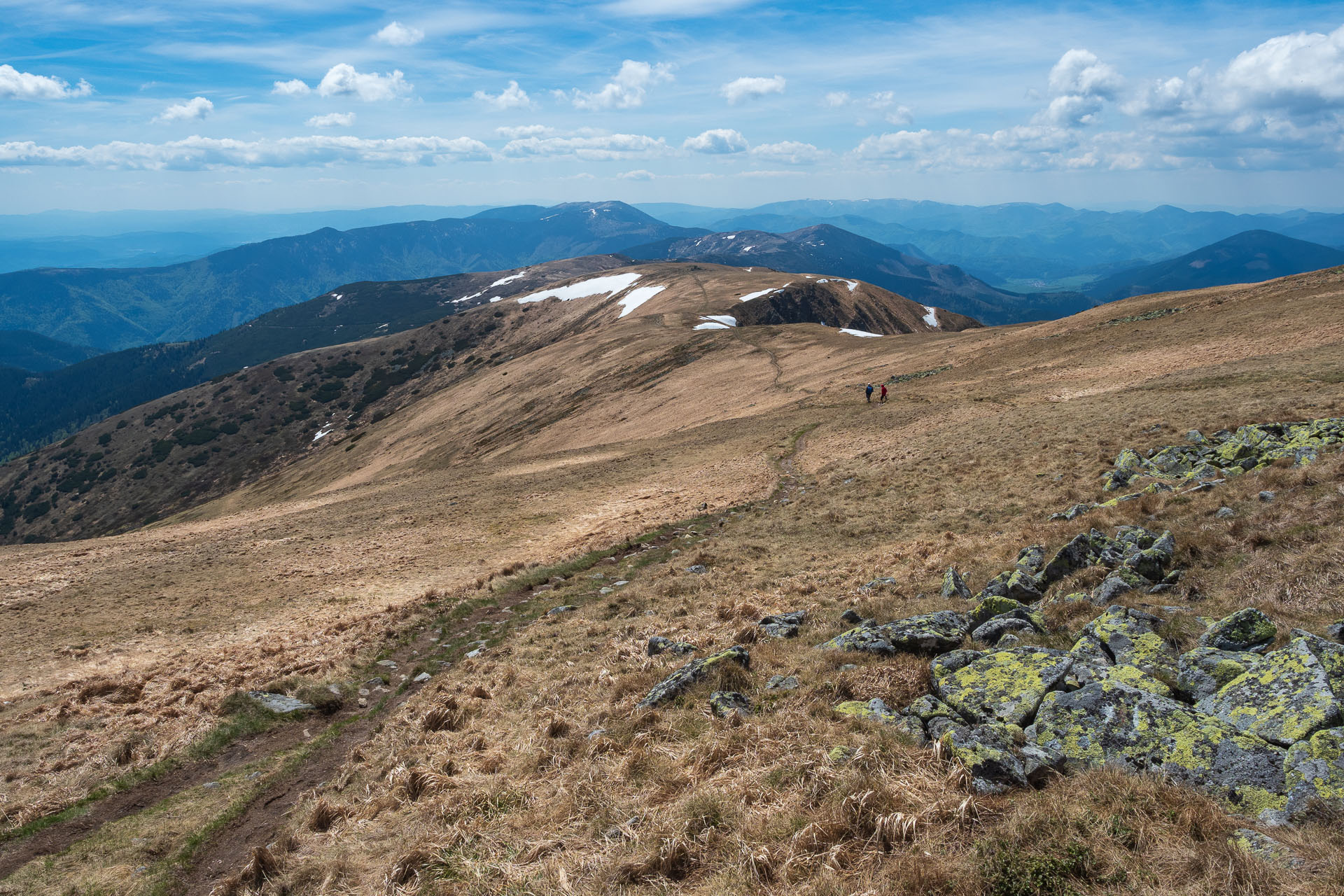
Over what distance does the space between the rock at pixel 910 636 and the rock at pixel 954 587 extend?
1.85 meters

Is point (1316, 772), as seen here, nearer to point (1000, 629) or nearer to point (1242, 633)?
point (1242, 633)

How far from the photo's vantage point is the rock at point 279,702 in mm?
15695

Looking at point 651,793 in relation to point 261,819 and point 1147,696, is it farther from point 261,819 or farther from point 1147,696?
point 261,819

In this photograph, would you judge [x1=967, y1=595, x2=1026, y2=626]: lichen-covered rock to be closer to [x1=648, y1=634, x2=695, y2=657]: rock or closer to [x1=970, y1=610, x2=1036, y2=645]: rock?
[x1=970, y1=610, x2=1036, y2=645]: rock

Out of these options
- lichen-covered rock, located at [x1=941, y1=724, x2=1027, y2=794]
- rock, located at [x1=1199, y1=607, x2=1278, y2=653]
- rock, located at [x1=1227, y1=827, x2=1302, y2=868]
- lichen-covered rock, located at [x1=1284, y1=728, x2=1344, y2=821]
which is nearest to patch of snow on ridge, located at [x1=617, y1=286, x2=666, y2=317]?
rock, located at [x1=1199, y1=607, x2=1278, y2=653]

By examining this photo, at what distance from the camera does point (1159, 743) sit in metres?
6.61

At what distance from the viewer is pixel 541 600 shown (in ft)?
70.4

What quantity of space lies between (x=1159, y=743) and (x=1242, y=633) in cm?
276

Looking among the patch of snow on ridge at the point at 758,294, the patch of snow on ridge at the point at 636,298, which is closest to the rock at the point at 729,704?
the patch of snow on ridge at the point at 758,294

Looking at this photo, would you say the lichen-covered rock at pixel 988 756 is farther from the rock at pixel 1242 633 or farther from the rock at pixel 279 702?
the rock at pixel 279 702

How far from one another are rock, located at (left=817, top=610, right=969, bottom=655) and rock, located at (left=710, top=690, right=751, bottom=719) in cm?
215

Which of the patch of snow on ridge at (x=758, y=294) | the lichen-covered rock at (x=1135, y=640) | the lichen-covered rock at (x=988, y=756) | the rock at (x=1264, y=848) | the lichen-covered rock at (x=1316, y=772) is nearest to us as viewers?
the rock at (x=1264, y=848)

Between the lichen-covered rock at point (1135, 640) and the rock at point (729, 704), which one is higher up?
the lichen-covered rock at point (1135, 640)

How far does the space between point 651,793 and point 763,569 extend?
1216cm
